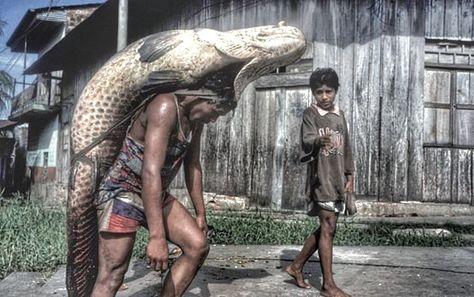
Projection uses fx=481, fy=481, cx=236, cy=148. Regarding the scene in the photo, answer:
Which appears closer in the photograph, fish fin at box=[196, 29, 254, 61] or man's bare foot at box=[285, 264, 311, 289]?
fish fin at box=[196, 29, 254, 61]

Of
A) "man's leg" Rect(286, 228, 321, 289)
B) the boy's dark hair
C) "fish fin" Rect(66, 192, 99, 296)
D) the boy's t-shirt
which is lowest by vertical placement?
"man's leg" Rect(286, 228, 321, 289)

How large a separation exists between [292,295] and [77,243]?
1724mm

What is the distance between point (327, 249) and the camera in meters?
3.50

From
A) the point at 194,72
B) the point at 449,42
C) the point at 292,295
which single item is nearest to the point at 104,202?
the point at 194,72

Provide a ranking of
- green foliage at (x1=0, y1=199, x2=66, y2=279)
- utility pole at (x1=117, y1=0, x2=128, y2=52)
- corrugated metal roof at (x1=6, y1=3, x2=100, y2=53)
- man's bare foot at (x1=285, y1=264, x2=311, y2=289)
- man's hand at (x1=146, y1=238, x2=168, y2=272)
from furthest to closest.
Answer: corrugated metal roof at (x1=6, y1=3, x2=100, y2=53), utility pole at (x1=117, y1=0, x2=128, y2=52), green foliage at (x1=0, y1=199, x2=66, y2=279), man's bare foot at (x1=285, y1=264, x2=311, y2=289), man's hand at (x1=146, y1=238, x2=168, y2=272)

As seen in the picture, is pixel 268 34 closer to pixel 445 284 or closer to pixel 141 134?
pixel 141 134

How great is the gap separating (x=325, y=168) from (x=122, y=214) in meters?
1.76

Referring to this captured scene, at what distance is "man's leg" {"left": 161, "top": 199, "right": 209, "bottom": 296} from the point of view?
2350mm

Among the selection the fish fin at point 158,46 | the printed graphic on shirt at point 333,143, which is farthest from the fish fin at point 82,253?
the printed graphic on shirt at point 333,143

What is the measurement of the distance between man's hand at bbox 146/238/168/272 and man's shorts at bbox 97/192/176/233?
0.22 meters

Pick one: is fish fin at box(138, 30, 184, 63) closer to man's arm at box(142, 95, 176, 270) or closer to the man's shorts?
man's arm at box(142, 95, 176, 270)

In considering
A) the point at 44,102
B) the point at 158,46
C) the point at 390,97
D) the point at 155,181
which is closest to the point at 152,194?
the point at 155,181

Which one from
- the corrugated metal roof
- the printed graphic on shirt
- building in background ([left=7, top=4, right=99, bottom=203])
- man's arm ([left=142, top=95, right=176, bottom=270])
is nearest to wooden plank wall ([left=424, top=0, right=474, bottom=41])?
the printed graphic on shirt

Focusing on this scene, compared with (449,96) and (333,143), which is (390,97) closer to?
(449,96)
